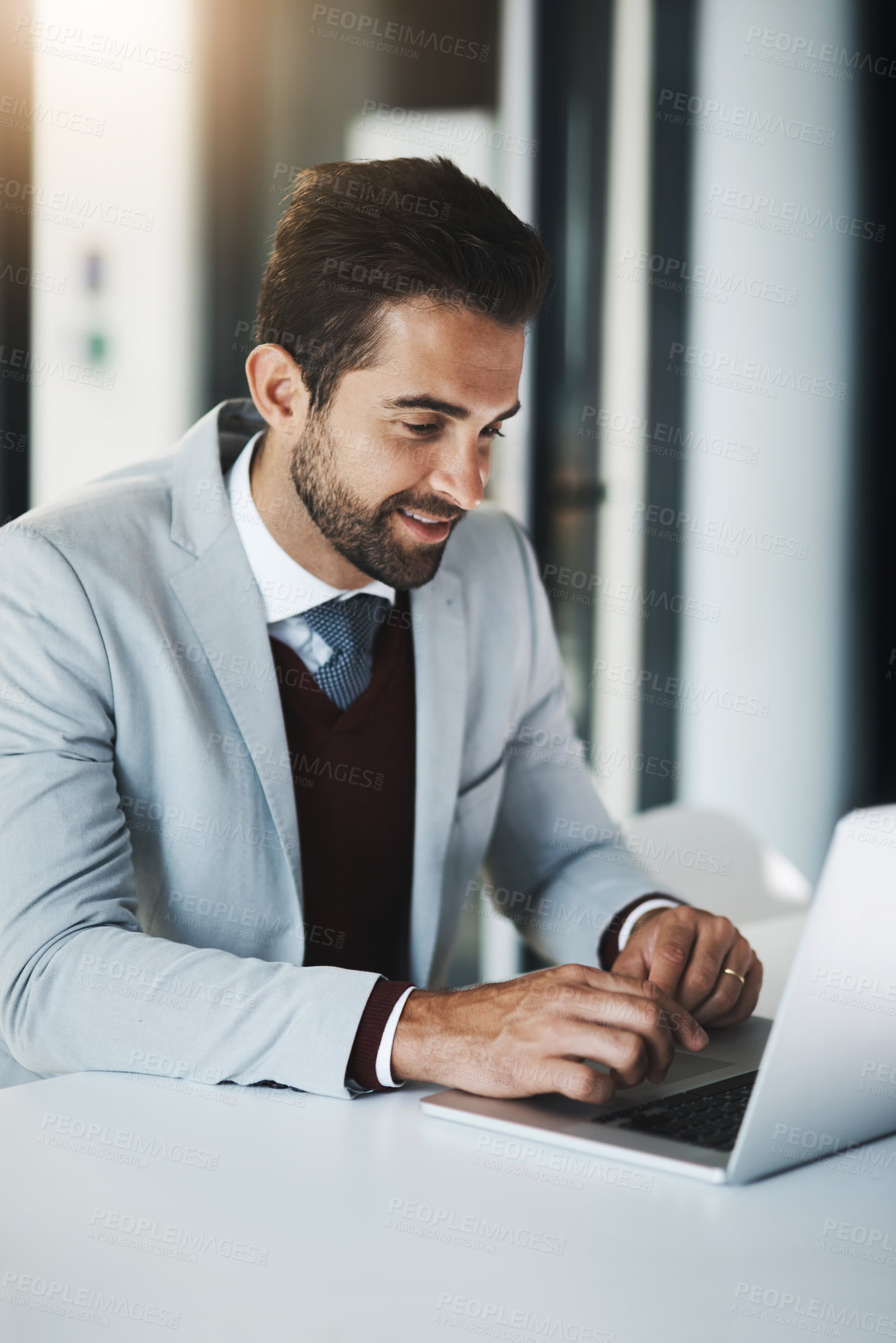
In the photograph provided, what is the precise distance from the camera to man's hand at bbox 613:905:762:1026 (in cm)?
133

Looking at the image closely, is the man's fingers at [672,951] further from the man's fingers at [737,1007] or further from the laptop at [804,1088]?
the laptop at [804,1088]

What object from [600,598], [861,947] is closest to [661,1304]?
[861,947]

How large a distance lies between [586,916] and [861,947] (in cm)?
81

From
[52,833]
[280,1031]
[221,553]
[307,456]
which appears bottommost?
[280,1031]

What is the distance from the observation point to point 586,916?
1.66 metres

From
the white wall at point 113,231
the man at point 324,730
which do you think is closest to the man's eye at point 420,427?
the man at point 324,730

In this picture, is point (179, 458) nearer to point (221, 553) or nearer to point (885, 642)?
point (221, 553)

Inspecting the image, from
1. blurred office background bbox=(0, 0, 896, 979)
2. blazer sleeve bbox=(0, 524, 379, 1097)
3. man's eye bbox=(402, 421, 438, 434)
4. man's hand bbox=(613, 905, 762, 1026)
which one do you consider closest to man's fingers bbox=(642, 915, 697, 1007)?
man's hand bbox=(613, 905, 762, 1026)

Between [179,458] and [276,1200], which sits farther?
[179,458]

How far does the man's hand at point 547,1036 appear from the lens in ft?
3.51

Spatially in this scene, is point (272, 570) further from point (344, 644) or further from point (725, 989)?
point (725, 989)

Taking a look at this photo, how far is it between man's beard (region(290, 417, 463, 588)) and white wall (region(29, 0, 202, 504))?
32.7 inches

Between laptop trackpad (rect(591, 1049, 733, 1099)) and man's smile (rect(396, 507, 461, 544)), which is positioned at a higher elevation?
man's smile (rect(396, 507, 461, 544))

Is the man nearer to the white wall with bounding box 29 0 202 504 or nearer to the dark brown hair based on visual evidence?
the dark brown hair
